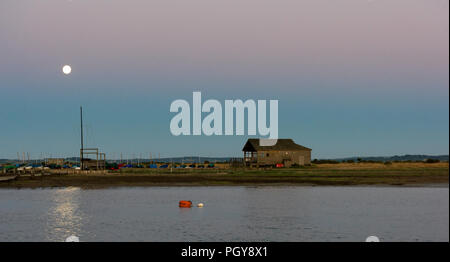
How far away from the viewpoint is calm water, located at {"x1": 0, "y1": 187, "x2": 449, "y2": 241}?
85.3ft

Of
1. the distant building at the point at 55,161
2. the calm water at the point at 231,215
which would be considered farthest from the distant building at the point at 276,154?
the distant building at the point at 55,161

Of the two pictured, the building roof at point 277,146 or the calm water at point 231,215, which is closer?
the calm water at point 231,215

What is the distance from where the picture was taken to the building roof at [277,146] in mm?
94000

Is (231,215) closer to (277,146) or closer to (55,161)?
(277,146)

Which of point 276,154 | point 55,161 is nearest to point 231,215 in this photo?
point 276,154

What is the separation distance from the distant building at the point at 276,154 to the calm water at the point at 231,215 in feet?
143

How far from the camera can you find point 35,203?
39.4m

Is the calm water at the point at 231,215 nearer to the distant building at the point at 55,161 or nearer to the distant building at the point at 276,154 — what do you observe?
the distant building at the point at 276,154

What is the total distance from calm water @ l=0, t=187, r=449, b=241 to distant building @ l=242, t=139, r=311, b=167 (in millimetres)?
43689

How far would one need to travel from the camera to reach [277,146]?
316ft
